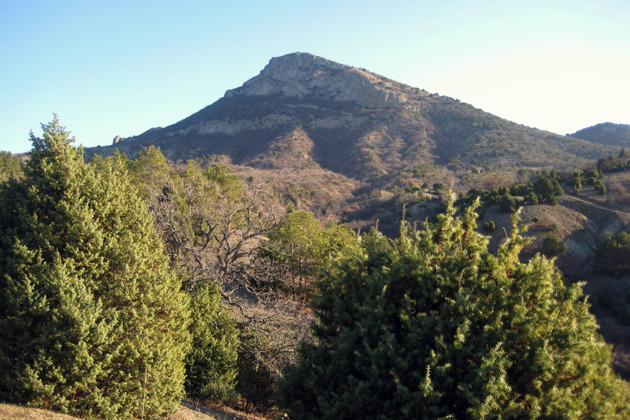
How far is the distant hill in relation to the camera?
239 feet

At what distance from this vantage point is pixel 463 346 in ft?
17.5

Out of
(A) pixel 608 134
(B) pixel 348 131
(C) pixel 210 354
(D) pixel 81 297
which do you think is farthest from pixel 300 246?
(A) pixel 608 134

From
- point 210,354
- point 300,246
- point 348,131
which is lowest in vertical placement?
point 210,354

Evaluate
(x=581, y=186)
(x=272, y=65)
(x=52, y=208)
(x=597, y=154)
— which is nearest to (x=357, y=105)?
(x=272, y=65)

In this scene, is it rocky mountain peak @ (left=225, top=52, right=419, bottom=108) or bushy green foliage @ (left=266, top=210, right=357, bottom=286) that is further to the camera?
rocky mountain peak @ (left=225, top=52, right=419, bottom=108)

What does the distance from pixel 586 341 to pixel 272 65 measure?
117 meters

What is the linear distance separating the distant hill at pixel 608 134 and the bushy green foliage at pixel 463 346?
81.9 metres

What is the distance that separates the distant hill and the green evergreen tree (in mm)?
84320

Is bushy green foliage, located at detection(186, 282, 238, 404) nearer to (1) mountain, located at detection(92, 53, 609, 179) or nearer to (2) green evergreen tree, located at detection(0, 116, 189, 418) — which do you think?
(2) green evergreen tree, located at detection(0, 116, 189, 418)

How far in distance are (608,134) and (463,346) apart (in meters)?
95.0

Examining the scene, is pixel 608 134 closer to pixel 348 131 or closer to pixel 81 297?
pixel 348 131

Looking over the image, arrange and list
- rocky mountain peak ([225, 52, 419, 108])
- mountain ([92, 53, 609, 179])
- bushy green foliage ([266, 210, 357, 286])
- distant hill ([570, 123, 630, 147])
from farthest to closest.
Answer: rocky mountain peak ([225, 52, 419, 108]) < distant hill ([570, 123, 630, 147]) < mountain ([92, 53, 609, 179]) < bushy green foliage ([266, 210, 357, 286])

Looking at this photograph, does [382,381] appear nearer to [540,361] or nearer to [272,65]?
[540,361]

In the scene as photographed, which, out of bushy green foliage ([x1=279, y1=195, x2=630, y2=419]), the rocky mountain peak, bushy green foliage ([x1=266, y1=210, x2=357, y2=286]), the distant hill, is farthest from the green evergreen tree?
the rocky mountain peak
